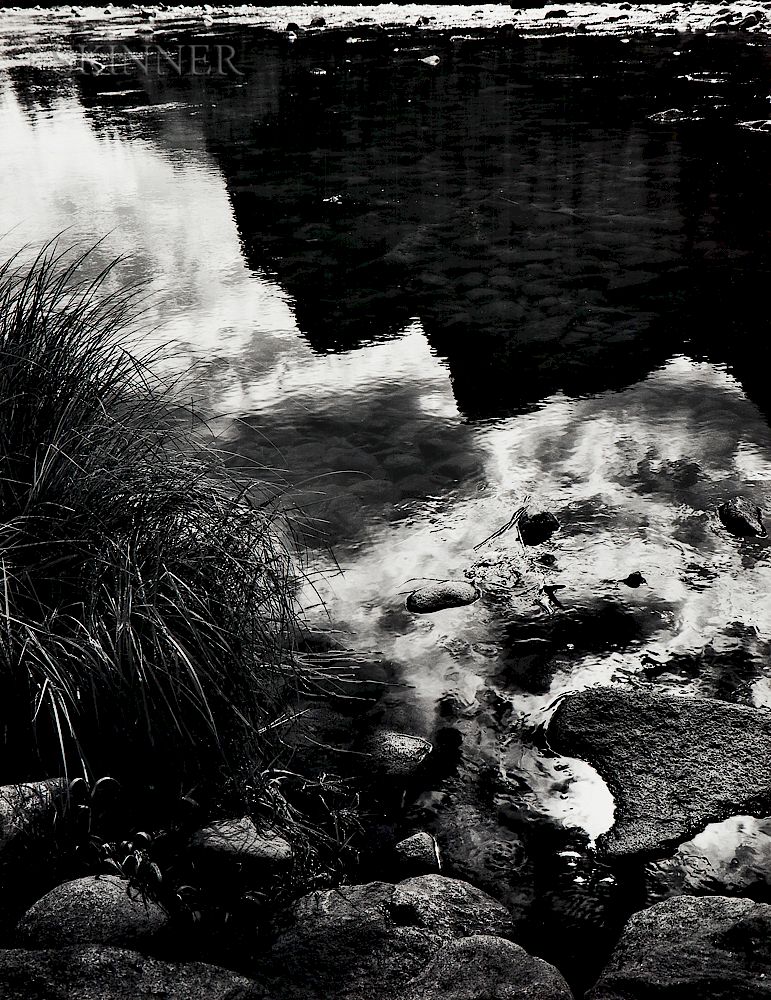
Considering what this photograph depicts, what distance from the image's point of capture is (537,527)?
12.7ft

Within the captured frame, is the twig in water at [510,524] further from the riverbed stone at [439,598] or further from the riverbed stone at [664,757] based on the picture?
the riverbed stone at [664,757]

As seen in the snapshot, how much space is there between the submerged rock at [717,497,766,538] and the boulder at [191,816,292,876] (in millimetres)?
2271

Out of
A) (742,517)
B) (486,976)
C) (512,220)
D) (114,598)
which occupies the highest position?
(512,220)

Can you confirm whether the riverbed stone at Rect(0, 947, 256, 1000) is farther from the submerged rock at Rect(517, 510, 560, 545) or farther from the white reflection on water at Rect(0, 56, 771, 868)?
the submerged rock at Rect(517, 510, 560, 545)

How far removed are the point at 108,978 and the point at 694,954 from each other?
45.3 inches

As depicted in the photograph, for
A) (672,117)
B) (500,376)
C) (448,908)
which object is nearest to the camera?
(448,908)

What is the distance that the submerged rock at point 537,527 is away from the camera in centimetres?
381

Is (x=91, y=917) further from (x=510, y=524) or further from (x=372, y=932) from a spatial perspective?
(x=510, y=524)

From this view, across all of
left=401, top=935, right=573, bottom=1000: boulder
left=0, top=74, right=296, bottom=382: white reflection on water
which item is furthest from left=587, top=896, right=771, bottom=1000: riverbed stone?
left=0, top=74, right=296, bottom=382: white reflection on water

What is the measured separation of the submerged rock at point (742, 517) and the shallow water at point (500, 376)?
0.21 feet

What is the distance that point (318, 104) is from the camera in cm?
1398

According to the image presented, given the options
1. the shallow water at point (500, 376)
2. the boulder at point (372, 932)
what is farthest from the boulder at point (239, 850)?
the shallow water at point (500, 376)

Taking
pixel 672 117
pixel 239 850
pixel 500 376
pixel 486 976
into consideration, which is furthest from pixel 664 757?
pixel 672 117

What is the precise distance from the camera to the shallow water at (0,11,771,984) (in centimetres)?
288
